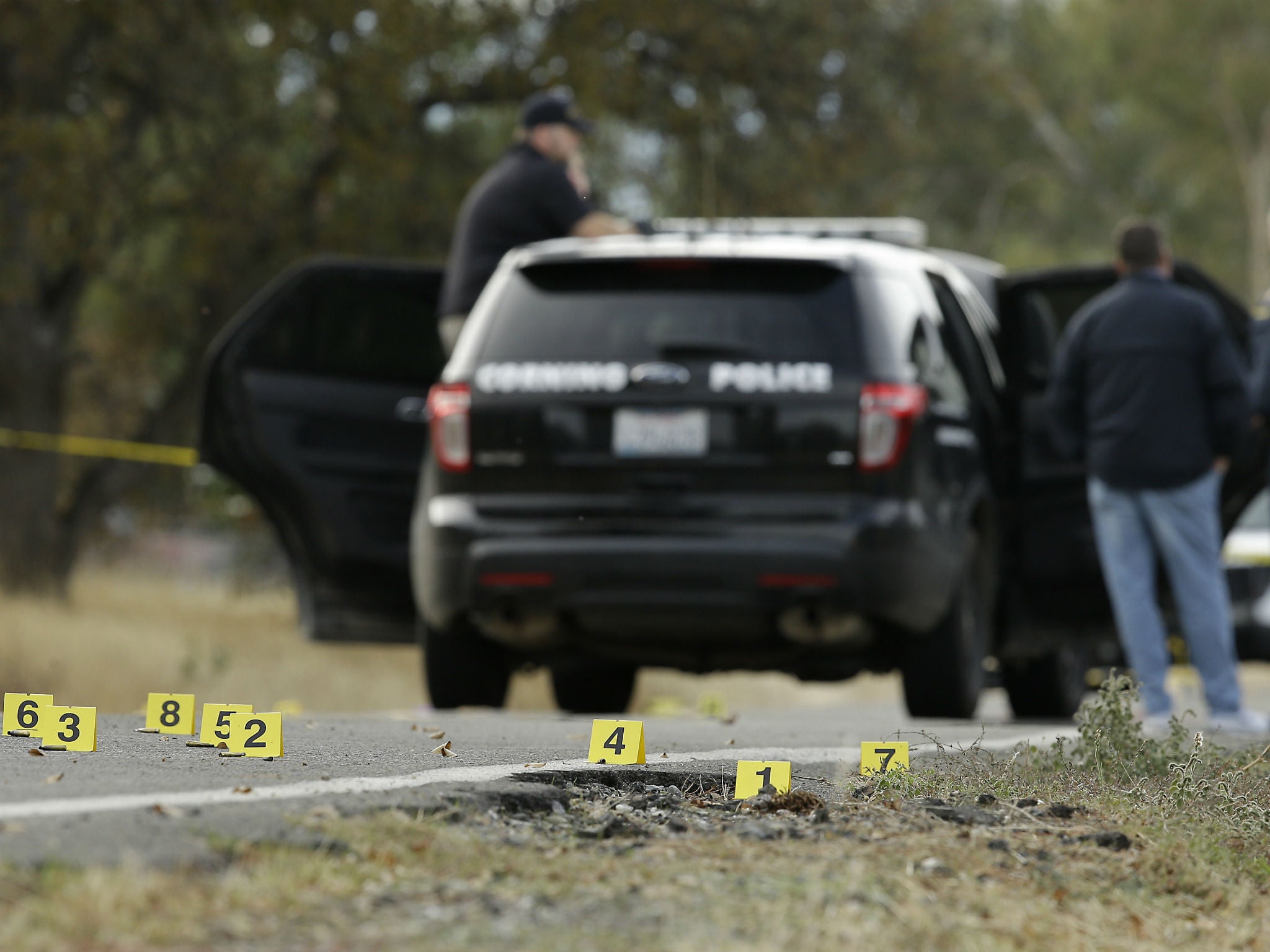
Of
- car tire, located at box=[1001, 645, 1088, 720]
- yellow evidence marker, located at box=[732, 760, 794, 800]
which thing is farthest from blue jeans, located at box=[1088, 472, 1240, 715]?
yellow evidence marker, located at box=[732, 760, 794, 800]

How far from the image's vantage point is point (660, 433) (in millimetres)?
7414

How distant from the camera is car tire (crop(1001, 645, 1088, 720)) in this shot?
10117mm

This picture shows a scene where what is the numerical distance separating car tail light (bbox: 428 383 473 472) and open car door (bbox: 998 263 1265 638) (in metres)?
2.47

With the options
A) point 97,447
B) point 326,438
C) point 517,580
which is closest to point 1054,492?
point 517,580

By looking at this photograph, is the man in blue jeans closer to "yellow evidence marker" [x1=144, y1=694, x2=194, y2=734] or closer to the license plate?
the license plate

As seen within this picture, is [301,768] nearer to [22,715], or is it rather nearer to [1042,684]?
[22,715]

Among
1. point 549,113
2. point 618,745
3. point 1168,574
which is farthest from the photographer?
point 549,113

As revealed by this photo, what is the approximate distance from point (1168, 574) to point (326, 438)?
11.5 ft

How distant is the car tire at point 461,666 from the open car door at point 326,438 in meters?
0.69

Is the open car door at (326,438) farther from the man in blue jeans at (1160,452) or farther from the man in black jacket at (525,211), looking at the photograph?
the man in blue jeans at (1160,452)

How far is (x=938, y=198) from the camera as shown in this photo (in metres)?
41.0

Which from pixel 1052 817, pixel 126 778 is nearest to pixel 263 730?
pixel 126 778

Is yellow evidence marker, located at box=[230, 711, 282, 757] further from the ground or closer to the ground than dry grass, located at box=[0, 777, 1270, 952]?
closer to the ground

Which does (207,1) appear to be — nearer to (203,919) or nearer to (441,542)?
(441,542)
